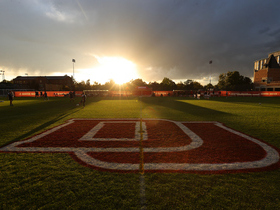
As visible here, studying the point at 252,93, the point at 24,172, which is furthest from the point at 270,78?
the point at 24,172

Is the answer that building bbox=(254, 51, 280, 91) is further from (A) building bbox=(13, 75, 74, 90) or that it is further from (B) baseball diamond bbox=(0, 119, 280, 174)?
(A) building bbox=(13, 75, 74, 90)

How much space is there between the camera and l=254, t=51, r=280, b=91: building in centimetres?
6975

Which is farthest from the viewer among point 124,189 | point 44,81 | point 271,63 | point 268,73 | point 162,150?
point 44,81

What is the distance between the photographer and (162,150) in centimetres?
520

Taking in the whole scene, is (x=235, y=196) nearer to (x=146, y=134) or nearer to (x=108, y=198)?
(x=108, y=198)

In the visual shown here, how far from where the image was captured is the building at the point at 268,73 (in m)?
69.8

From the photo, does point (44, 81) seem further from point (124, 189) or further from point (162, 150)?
point (124, 189)

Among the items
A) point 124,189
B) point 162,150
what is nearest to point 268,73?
point 162,150

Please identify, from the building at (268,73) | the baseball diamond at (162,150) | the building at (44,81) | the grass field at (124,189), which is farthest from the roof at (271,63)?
the building at (44,81)

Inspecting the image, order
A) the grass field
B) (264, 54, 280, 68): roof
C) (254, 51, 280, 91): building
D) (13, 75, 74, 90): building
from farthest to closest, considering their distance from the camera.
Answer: (13, 75, 74, 90): building < (264, 54, 280, 68): roof < (254, 51, 280, 91): building < the grass field

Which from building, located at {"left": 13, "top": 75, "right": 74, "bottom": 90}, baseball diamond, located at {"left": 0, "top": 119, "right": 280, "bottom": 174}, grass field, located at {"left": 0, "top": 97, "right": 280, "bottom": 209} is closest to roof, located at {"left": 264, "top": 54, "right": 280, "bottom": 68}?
baseball diamond, located at {"left": 0, "top": 119, "right": 280, "bottom": 174}

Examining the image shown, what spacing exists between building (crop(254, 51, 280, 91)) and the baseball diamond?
79442mm

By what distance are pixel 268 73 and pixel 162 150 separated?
9000cm

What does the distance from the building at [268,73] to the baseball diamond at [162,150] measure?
7944 centimetres
